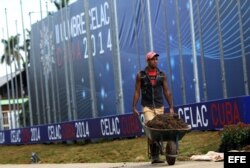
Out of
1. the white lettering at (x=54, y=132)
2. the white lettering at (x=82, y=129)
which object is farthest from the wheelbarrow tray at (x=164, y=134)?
the white lettering at (x=54, y=132)

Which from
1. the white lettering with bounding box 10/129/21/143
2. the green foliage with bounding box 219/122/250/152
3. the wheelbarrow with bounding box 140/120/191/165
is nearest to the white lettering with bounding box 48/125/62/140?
the white lettering with bounding box 10/129/21/143

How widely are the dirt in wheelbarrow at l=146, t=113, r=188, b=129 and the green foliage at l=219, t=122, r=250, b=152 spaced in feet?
5.68

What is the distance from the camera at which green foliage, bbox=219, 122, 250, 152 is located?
11.8m

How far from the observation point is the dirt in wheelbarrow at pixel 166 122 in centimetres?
1044

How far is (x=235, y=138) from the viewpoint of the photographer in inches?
471

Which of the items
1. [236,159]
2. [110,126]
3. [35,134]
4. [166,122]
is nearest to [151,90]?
[166,122]

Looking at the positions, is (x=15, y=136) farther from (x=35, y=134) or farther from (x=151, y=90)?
(x=151, y=90)

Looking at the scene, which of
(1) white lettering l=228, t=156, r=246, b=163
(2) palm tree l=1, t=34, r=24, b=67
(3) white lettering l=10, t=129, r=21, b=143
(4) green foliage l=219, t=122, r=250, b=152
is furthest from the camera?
(2) palm tree l=1, t=34, r=24, b=67

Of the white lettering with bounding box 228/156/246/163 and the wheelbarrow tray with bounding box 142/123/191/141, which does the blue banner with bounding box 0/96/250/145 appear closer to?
the wheelbarrow tray with bounding box 142/123/191/141

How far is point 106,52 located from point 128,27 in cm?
456

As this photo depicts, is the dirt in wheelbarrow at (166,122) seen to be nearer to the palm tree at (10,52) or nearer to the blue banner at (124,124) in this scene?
the blue banner at (124,124)

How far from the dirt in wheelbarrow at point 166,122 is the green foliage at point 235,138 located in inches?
68.1

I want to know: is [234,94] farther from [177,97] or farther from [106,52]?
[106,52]

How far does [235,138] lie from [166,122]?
2.06 m
